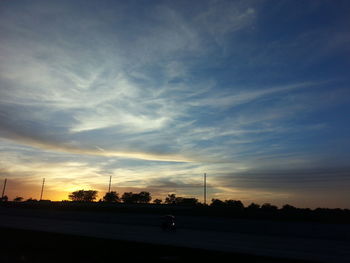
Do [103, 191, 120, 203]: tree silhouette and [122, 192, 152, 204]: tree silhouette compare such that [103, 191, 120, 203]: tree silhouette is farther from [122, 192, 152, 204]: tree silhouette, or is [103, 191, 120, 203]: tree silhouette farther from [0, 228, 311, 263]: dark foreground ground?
[0, 228, 311, 263]: dark foreground ground

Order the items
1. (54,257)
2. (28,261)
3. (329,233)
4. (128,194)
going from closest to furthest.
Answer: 1. (28,261)
2. (54,257)
3. (329,233)
4. (128,194)

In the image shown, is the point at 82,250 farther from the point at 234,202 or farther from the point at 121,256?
the point at 234,202

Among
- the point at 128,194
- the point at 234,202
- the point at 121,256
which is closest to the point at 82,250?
the point at 121,256

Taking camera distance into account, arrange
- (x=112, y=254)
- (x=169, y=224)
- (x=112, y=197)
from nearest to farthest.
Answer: (x=112, y=254) < (x=169, y=224) < (x=112, y=197)

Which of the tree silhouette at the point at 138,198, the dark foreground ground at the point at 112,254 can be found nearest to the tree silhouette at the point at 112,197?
the tree silhouette at the point at 138,198

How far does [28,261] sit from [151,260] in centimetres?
511

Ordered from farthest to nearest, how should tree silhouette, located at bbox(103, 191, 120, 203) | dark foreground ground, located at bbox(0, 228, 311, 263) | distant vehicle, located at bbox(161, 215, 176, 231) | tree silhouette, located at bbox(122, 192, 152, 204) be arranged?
tree silhouette, located at bbox(122, 192, 152, 204) < tree silhouette, located at bbox(103, 191, 120, 203) < distant vehicle, located at bbox(161, 215, 176, 231) < dark foreground ground, located at bbox(0, 228, 311, 263)

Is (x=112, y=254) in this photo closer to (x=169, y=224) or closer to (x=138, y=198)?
(x=169, y=224)

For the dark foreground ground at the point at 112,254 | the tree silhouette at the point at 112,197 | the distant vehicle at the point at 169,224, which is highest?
the tree silhouette at the point at 112,197

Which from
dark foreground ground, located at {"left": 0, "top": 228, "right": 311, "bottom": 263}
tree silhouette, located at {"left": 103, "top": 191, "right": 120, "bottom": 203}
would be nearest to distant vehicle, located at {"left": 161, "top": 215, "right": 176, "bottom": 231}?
dark foreground ground, located at {"left": 0, "top": 228, "right": 311, "bottom": 263}

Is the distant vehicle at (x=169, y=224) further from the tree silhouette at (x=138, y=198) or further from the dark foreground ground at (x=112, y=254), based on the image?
the tree silhouette at (x=138, y=198)

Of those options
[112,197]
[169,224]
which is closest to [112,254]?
[169,224]

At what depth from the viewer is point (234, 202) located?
148625 mm

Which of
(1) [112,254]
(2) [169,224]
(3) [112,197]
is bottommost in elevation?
(1) [112,254]
